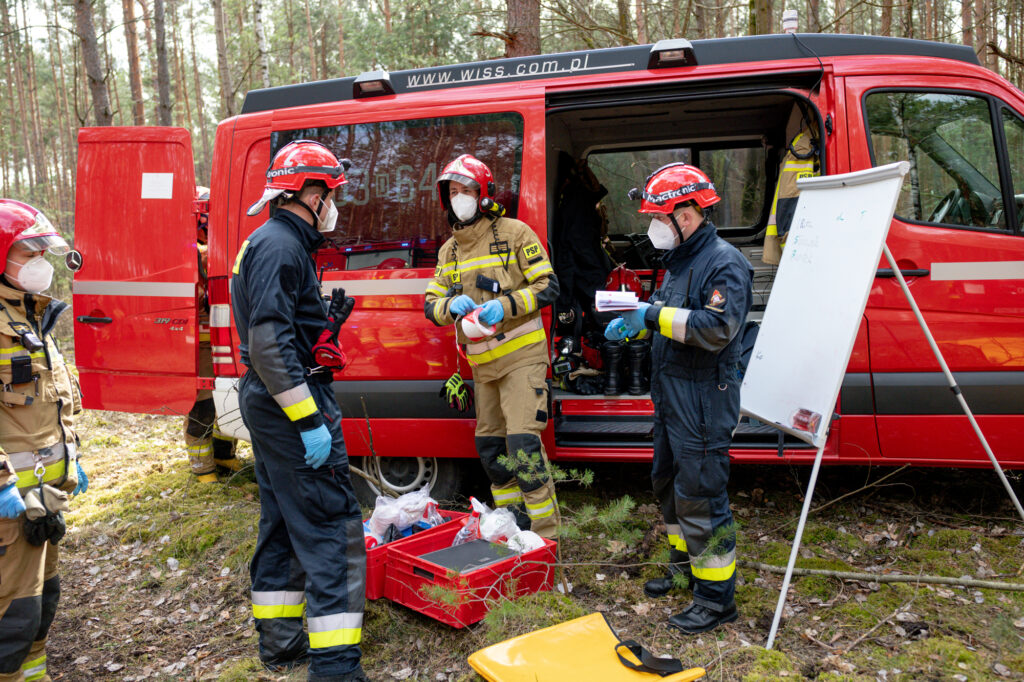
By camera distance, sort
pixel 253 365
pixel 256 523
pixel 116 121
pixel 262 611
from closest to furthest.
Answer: pixel 253 365 → pixel 262 611 → pixel 256 523 → pixel 116 121

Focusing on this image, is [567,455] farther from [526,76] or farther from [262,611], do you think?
[526,76]

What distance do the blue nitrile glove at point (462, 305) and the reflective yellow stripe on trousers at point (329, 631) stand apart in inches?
62.1

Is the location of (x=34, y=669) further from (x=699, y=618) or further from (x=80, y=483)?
(x=699, y=618)

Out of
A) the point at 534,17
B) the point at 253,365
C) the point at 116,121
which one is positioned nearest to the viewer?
the point at 253,365

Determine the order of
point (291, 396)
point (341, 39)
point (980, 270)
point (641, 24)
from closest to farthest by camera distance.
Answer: point (291, 396)
point (980, 270)
point (641, 24)
point (341, 39)

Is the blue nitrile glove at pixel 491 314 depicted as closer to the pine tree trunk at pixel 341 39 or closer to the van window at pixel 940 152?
the van window at pixel 940 152

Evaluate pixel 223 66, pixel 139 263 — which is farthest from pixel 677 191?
pixel 223 66

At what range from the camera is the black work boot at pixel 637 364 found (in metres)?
5.05

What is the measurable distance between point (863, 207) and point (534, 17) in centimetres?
488

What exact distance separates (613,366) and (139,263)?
3.25m

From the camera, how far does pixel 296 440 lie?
3004 mm

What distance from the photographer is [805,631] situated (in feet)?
10.7

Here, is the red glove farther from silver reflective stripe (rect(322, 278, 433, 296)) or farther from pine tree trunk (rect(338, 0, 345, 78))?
pine tree trunk (rect(338, 0, 345, 78))

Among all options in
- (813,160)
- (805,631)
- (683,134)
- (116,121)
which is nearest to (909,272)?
(813,160)
